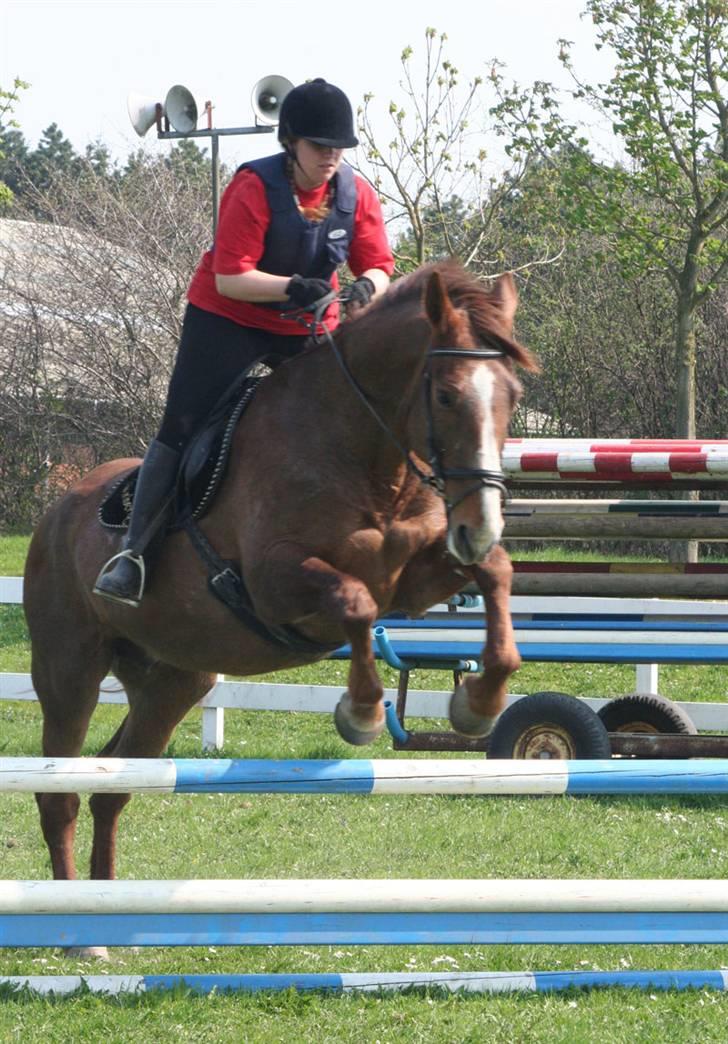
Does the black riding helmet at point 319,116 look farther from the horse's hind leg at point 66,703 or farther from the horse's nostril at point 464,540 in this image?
the horse's hind leg at point 66,703

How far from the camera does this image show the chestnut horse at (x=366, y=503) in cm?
389

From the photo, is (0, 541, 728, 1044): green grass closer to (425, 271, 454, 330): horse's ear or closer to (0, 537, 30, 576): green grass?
(425, 271, 454, 330): horse's ear

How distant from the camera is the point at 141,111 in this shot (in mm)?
12406

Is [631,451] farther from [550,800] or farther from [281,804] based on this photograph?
[281,804]

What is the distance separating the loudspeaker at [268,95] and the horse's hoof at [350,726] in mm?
8202

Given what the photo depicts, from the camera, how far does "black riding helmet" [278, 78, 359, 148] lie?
14.3 ft

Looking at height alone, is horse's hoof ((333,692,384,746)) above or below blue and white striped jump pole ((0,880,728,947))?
above

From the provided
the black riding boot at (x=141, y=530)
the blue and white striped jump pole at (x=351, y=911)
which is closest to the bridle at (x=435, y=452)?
the black riding boot at (x=141, y=530)

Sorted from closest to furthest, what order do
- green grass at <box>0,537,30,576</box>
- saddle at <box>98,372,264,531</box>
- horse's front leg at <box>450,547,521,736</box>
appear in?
horse's front leg at <box>450,547,521,736</box> < saddle at <box>98,372,264,531</box> < green grass at <box>0,537,30,576</box>

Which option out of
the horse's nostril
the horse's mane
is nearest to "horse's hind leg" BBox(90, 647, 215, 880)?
the horse's mane

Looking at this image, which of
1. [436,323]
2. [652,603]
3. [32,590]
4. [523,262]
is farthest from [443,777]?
[523,262]

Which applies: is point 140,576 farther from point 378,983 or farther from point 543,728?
point 543,728

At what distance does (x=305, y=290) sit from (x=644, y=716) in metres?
4.89

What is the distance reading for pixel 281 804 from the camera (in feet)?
26.4
